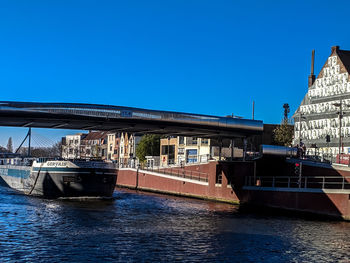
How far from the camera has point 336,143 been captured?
268 ft

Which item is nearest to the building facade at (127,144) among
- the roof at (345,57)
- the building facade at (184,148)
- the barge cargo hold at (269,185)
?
the building facade at (184,148)

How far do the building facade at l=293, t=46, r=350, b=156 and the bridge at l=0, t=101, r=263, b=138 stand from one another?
32885 millimetres

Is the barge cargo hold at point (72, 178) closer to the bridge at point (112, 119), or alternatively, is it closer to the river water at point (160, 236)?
the bridge at point (112, 119)

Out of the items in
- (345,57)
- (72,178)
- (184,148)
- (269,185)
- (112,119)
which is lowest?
(269,185)

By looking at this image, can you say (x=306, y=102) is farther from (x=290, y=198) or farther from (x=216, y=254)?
(x=216, y=254)

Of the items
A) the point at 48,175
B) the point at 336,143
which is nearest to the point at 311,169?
the point at 48,175

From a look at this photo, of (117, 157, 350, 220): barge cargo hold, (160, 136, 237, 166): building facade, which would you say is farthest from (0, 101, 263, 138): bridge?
(160, 136, 237, 166): building facade

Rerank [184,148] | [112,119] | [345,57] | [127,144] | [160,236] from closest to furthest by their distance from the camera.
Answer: [160,236] < [112,119] < [345,57] < [184,148] < [127,144]

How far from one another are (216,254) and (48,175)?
31.9 metres

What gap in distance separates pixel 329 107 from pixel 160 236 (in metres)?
63.0

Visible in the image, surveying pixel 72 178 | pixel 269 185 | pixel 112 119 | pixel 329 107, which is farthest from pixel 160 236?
pixel 329 107

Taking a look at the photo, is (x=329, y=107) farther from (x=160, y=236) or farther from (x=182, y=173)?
(x=160, y=236)

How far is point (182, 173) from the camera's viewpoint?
228ft

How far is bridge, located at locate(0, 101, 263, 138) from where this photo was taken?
41.4 m
